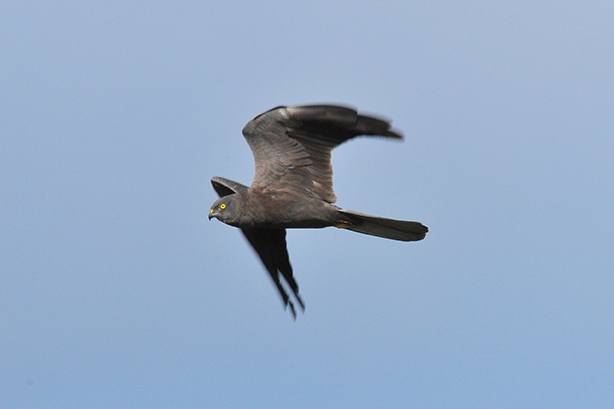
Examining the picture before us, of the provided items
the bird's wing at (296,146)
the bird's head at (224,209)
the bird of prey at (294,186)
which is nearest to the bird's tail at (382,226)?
the bird of prey at (294,186)

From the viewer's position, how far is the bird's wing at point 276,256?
12867 millimetres

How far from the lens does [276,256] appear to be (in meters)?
13.0

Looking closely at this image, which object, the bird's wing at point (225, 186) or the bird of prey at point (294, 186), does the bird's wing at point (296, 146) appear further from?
the bird's wing at point (225, 186)

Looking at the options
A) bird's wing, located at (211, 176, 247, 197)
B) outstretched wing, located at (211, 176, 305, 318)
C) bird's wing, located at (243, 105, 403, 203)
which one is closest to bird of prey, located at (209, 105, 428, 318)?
bird's wing, located at (243, 105, 403, 203)

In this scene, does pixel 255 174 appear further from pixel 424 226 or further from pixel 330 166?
pixel 424 226

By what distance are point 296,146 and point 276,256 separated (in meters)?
2.62

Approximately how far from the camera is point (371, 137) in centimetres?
1029

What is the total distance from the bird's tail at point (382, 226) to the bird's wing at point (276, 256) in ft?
6.29

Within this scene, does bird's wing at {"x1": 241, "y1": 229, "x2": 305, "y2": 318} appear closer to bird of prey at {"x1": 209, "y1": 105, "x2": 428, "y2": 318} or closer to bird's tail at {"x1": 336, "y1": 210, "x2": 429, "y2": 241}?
bird of prey at {"x1": 209, "y1": 105, "x2": 428, "y2": 318}

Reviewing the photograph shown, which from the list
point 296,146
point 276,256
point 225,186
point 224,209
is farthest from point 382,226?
point 225,186

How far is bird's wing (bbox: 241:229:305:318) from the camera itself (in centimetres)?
1287

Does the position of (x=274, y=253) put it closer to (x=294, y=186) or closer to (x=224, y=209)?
(x=224, y=209)

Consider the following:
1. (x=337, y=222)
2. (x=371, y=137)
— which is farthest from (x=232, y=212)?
(x=371, y=137)

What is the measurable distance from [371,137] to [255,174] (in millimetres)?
1734
